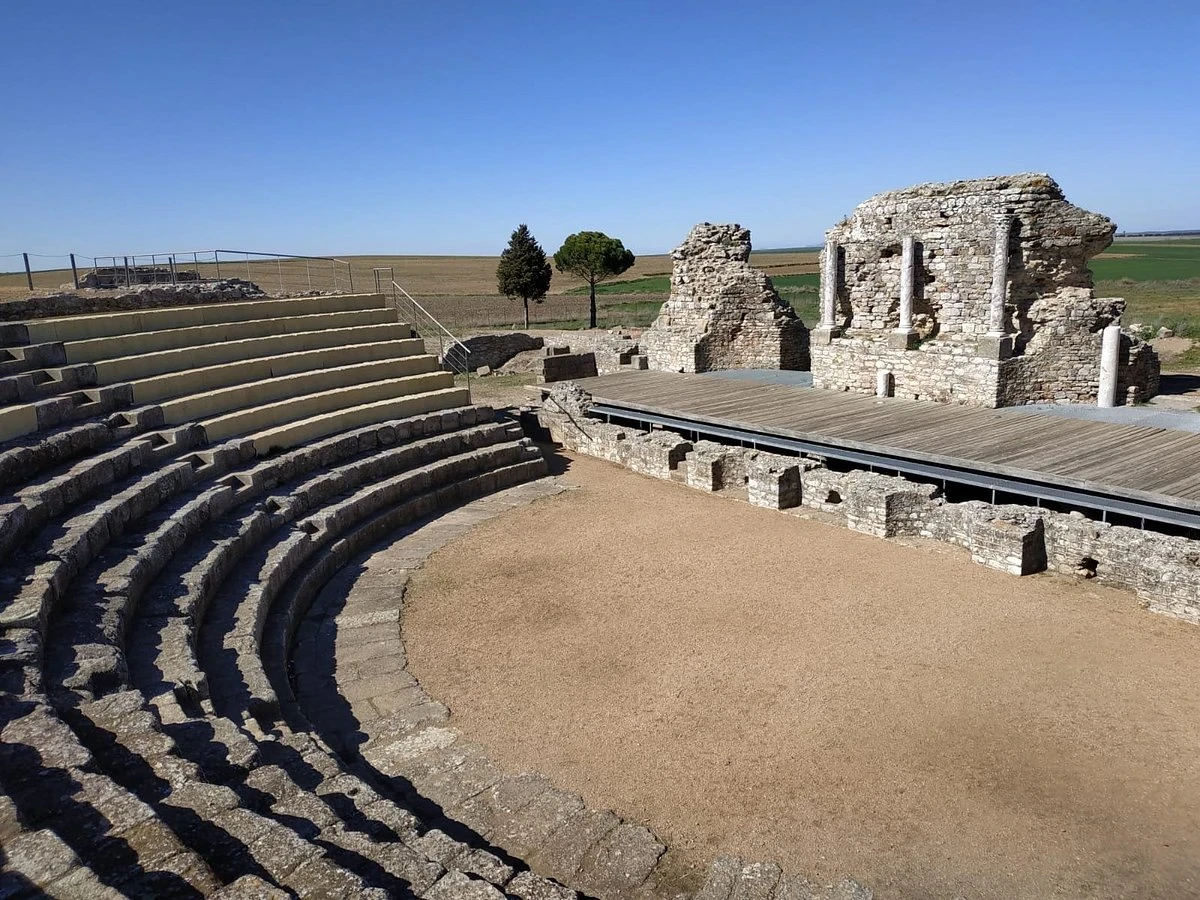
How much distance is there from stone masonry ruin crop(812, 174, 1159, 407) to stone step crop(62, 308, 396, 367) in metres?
10.3

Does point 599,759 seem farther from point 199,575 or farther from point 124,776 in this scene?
point 199,575

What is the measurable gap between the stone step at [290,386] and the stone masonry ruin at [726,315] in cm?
666

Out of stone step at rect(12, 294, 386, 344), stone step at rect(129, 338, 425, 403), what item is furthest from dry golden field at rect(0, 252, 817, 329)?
stone step at rect(129, 338, 425, 403)

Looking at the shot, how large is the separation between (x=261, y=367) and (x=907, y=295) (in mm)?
12040

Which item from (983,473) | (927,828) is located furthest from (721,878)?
(983,473)

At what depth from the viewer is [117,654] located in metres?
6.42

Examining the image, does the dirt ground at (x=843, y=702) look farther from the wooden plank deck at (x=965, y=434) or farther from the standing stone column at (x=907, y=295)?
the standing stone column at (x=907, y=295)

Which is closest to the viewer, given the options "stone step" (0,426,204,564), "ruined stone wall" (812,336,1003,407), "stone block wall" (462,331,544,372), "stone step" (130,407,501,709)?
"stone step" (130,407,501,709)

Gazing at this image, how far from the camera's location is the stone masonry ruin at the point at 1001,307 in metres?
14.9

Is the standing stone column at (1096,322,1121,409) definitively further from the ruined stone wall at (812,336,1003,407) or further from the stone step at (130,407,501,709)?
the stone step at (130,407,501,709)

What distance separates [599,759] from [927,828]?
8.15ft

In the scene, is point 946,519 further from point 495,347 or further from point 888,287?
point 495,347

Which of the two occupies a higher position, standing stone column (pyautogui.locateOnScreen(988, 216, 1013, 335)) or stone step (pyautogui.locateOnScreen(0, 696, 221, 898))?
standing stone column (pyautogui.locateOnScreen(988, 216, 1013, 335))

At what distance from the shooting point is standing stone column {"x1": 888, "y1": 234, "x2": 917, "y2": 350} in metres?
16.2
